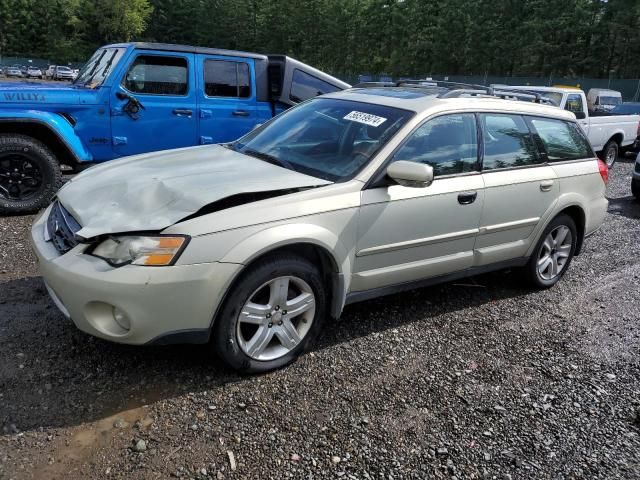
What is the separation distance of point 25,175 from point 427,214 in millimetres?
4635

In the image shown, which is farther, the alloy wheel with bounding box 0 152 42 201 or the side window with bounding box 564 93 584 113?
the side window with bounding box 564 93 584 113

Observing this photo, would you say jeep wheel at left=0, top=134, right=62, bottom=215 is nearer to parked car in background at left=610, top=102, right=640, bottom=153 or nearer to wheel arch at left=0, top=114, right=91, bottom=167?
wheel arch at left=0, top=114, right=91, bottom=167

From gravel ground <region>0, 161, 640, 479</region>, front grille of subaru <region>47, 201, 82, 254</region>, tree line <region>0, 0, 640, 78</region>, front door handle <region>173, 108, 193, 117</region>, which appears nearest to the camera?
gravel ground <region>0, 161, 640, 479</region>

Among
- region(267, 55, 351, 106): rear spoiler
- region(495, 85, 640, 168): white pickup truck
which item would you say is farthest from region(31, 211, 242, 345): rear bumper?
region(495, 85, 640, 168): white pickup truck

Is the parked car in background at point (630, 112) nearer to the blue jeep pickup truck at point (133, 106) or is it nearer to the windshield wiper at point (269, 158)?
the blue jeep pickup truck at point (133, 106)

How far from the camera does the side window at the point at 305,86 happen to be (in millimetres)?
7711

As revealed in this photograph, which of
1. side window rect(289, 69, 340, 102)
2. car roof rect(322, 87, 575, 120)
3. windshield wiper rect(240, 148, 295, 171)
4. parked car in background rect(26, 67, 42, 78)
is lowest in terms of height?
parked car in background rect(26, 67, 42, 78)

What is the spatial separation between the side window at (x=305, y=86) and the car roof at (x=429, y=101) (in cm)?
334

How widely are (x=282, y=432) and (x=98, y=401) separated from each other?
98 cm

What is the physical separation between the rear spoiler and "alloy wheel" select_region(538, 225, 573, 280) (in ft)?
A: 12.2

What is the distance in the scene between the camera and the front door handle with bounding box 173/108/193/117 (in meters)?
6.90

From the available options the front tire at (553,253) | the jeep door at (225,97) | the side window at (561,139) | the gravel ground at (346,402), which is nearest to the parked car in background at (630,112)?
the side window at (561,139)

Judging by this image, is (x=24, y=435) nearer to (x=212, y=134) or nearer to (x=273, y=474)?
(x=273, y=474)

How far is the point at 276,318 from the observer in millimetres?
3174
